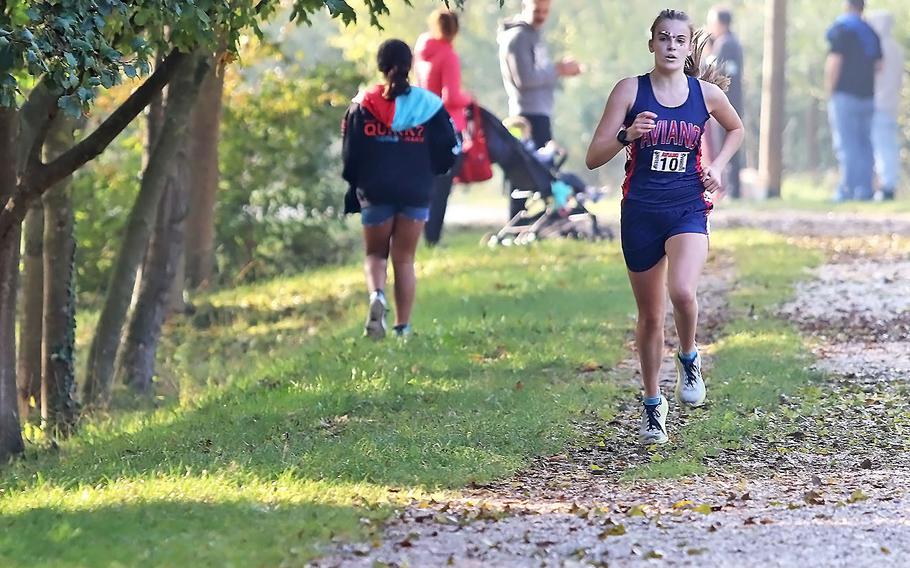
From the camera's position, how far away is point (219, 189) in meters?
18.6

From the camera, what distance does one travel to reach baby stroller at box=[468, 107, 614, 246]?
57.0 ft

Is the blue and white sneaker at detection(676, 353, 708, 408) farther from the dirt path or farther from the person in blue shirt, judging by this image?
the dirt path

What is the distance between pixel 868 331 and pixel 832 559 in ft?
21.0

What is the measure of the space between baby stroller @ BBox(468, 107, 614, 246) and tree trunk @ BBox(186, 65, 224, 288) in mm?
2685

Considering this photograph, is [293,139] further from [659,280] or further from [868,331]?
[659,280]

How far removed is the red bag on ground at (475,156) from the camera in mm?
17078

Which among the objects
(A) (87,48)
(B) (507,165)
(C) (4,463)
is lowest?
(C) (4,463)

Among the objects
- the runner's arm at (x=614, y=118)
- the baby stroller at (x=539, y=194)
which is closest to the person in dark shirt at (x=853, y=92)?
the baby stroller at (x=539, y=194)

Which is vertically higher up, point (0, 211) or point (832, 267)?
point (0, 211)

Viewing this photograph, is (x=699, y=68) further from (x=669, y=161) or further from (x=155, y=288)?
(x=155, y=288)

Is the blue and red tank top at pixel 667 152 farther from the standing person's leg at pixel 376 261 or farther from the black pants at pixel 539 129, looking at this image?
the black pants at pixel 539 129

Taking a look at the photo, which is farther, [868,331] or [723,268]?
[723,268]

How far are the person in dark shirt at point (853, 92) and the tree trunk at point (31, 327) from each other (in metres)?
16.1

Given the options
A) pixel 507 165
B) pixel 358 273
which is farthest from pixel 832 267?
pixel 358 273
